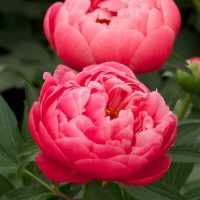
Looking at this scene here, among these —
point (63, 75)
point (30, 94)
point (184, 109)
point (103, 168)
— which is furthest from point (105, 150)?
point (184, 109)

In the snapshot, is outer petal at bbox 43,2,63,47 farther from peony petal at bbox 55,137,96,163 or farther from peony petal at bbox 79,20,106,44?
peony petal at bbox 55,137,96,163

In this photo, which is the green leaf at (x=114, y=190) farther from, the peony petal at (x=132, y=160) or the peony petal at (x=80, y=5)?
the peony petal at (x=80, y=5)

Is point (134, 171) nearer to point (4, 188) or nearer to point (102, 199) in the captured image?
point (102, 199)

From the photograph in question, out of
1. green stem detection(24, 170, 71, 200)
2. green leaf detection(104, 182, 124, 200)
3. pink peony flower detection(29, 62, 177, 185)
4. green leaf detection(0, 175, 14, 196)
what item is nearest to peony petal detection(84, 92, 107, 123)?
pink peony flower detection(29, 62, 177, 185)

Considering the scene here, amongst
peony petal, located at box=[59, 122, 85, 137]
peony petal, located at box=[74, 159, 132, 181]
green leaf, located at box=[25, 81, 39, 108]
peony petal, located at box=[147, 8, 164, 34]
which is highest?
peony petal, located at box=[147, 8, 164, 34]

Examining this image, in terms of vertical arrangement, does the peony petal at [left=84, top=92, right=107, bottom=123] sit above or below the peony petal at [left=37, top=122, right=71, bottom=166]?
above

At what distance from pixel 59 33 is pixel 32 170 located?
0.21 metres

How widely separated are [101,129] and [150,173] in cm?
9

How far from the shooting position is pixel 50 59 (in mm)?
2070

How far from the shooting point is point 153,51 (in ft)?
3.15

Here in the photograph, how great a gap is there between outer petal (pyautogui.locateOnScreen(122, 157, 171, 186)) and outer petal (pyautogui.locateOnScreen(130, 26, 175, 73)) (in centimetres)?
18

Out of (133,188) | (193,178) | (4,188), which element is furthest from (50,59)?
(133,188)

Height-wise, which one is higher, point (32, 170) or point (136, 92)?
point (136, 92)

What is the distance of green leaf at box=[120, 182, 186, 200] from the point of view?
2.89 feet
